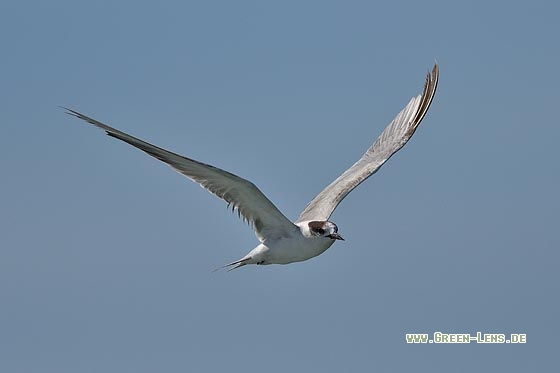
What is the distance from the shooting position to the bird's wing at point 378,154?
22078 millimetres

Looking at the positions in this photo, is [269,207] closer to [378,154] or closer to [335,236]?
[335,236]

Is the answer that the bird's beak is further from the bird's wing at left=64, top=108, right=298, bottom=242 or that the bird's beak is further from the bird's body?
the bird's wing at left=64, top=108, right=298, bottom=242

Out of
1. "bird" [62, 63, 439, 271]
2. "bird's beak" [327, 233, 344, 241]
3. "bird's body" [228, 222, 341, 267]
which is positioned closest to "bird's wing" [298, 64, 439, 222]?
"bird" [62, 63, 439, 271]

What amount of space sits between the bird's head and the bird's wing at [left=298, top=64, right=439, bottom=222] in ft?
7.13

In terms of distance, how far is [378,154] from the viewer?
23.9 metres

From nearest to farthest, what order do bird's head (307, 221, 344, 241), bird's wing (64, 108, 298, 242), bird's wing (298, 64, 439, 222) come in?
bird's wing (64, 108, 298, 242)
bird's head (307, 221, 344, 241)
bird's wing (298, 64, 439, 222)

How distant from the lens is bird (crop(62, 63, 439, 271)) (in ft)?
57.8

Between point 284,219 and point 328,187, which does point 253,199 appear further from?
point 328,187

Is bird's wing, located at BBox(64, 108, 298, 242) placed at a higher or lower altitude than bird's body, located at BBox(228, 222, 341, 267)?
higher

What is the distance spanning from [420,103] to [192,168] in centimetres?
812

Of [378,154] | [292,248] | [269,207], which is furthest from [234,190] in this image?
[378,154]

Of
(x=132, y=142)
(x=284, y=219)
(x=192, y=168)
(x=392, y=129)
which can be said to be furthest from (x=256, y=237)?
(x=392, y=129)

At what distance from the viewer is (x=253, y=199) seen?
18781mm

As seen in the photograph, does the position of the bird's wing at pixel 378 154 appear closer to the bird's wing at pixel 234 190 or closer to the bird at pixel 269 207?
the bird at pixel 269 207
